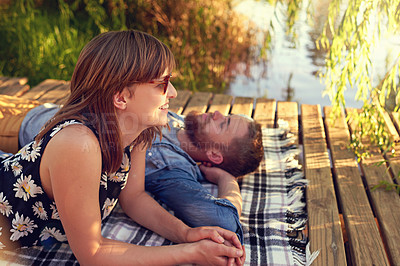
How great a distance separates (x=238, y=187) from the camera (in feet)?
7.28

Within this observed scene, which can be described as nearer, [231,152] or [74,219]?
[74,219]

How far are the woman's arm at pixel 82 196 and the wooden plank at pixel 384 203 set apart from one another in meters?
1.05

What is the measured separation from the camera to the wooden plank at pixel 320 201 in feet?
5.93

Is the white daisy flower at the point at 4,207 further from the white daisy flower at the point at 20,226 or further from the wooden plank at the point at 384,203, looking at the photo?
the wooden plank at the point at 384,203

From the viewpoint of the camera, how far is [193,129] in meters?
2.45

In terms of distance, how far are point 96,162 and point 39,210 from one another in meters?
0.39

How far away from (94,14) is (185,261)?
12.8ft

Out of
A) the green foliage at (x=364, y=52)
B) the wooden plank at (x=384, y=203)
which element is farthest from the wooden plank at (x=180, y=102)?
the wooden plank at (x=384, y=203)

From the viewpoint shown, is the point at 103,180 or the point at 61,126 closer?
the point at 61,126

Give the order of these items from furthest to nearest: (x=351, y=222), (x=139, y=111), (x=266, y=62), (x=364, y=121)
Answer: (x=266, y=62) → (x=364, y=121) → (x=351, y=222) → (x=139, y=111)

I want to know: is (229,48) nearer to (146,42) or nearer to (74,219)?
(146,42)

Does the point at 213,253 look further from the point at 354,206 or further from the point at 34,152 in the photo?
the point at 354,206

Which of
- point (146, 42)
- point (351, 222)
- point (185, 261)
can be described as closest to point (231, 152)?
point (351, 222)

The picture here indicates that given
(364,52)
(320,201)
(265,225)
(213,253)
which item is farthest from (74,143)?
(364,52)
